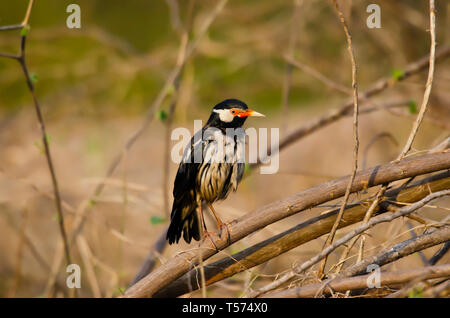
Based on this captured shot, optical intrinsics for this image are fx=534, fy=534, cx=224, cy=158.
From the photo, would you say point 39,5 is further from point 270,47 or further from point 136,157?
point 270,47

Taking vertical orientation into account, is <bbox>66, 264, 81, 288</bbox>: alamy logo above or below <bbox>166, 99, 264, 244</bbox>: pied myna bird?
below

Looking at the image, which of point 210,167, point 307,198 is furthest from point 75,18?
point 307,198

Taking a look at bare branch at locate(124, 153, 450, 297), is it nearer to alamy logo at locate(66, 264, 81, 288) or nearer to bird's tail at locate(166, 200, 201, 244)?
bird's tail at locate(166, 200, 201, 244)

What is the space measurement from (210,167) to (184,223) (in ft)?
1.09

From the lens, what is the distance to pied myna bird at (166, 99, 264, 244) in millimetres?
2512

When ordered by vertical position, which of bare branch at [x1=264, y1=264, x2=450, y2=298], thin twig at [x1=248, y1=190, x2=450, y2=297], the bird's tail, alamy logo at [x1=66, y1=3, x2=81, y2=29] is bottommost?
bare branch at [x1=264, y1=264, x2=450, y2=298]

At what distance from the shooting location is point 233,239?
2.05 m

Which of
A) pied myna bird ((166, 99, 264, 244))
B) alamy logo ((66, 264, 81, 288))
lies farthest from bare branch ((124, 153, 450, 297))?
alamy logo ((66, 264, 81, 288))

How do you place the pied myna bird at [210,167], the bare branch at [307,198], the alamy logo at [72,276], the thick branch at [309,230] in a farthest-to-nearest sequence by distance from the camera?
the alamy logo at [72,276] < the pied myna bird at [210,167] < the thick branch at [309,230] < the bare branch at [307,198]

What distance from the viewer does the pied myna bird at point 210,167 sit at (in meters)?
2.51

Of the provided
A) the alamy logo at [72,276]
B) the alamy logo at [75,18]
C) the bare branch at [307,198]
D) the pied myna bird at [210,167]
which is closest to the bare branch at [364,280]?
the bare branch at [307,198]

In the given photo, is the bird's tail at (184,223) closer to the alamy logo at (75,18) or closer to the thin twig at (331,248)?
the thin twig at (331,248)

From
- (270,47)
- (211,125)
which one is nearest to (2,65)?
(270,47)
